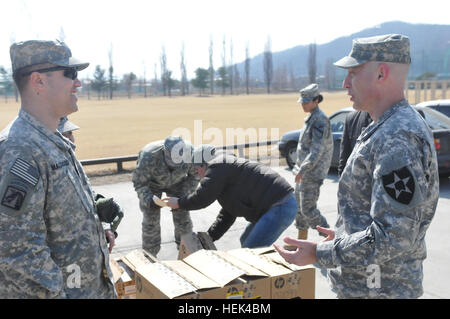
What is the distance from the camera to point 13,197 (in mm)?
1837

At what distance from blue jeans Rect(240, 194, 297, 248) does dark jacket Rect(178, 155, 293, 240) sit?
91mm

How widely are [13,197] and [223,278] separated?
1.42 m

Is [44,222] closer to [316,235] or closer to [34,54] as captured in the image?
[34,54]

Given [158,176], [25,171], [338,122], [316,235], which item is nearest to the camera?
[25,171]

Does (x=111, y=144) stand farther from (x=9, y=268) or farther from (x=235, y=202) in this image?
(x=9, y=268)

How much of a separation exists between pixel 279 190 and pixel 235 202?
0.42 metres

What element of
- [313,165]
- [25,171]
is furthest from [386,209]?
[313,165]

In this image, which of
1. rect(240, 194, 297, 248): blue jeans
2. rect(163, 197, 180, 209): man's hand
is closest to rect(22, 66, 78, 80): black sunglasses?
rect(163, 197, 180, 209): man's hand

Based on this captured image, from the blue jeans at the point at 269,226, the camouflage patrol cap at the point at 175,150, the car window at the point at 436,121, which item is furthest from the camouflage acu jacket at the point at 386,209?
the car window at the point at 436,121

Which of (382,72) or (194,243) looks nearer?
(382,72)

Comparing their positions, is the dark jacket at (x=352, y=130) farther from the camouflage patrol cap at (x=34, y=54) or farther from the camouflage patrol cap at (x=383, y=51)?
the camouflage patrol cap at (x=34, y=54)
